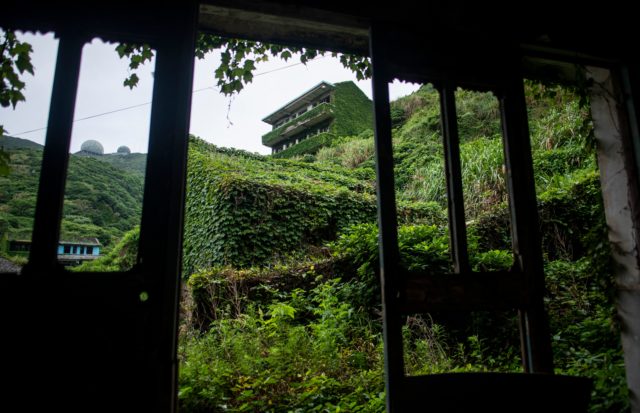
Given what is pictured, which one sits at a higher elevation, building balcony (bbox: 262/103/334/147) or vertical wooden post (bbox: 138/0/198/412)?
building balcony (bbox: 262/103/334/147)

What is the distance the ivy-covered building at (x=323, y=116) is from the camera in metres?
25.1

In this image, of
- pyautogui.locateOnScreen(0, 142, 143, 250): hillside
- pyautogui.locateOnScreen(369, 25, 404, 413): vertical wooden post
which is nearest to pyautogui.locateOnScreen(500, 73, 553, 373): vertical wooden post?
pyautogui.locateOnScreen(369, 25, 404, 413): vertical wooden post

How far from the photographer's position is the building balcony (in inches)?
997

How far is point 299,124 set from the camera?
89.1 feet

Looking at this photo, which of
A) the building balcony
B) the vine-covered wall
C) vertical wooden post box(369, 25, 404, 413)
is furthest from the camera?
the building balcony

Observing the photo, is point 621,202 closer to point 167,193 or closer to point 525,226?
point 525,226

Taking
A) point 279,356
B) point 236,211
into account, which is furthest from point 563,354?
point 236,211

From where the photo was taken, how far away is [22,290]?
1.66m

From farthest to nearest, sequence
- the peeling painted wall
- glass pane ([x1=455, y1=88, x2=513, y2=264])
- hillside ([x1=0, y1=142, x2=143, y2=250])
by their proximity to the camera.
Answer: glass pane ([x1=455, y1=88, x2=513, y2=264])
hillside ([x1=0, y1=142, x2=143, y2=250])
the peeling painted wall

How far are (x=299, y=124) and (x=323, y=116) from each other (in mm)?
2433

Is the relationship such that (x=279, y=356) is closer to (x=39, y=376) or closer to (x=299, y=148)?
(x=39, y=376)

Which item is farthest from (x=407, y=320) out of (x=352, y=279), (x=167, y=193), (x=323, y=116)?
(x=323, y=116)

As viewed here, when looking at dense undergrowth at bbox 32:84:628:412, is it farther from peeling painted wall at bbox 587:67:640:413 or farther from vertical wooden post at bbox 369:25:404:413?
vertical wooden post at bbox 369:25:404:413

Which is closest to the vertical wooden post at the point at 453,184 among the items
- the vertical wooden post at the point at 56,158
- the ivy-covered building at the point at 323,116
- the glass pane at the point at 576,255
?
the glass pane at the point at 576,255
